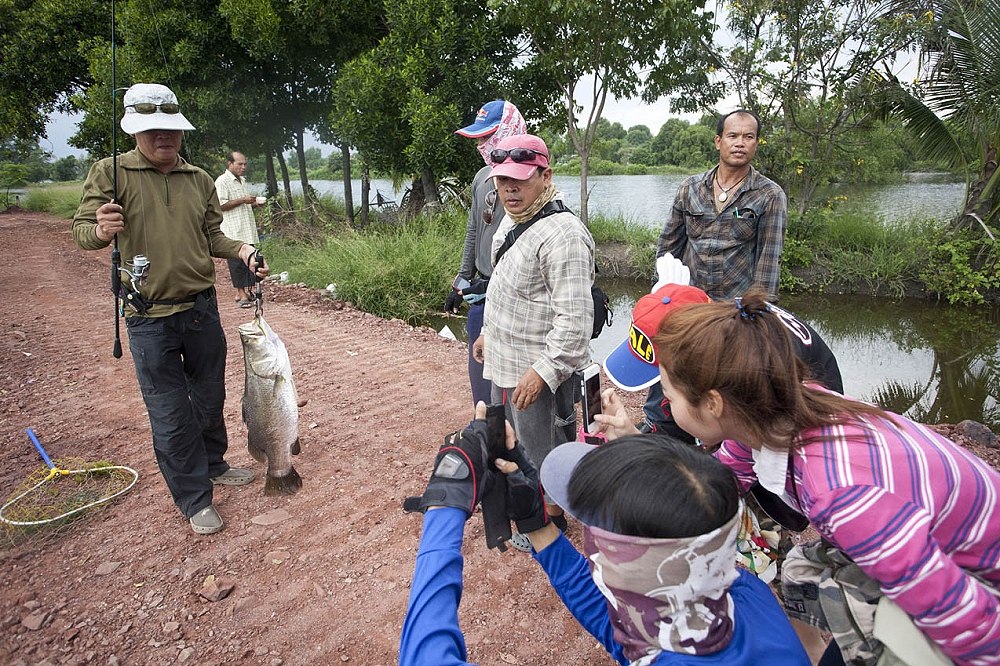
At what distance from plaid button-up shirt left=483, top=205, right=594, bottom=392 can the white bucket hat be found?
5.53ft

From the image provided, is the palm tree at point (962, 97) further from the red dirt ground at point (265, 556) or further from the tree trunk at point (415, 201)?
the tree trunk at point (415, 201)

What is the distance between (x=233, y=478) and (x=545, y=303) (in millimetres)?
2199

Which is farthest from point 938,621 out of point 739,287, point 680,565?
point 739,287

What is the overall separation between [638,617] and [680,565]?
0.18 meters

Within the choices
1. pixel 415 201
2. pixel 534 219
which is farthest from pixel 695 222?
pixel 415 201

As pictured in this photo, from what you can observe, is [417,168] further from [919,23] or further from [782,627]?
[782,627]

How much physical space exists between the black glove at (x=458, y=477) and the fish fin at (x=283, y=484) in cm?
211

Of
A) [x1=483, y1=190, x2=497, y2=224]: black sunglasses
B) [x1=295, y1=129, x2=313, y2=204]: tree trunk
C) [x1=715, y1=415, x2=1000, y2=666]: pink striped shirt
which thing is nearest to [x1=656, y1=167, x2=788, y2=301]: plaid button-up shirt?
[x1=483, y1=190, x2=497, y2=224]: black sunglasses

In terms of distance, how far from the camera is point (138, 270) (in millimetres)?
2785

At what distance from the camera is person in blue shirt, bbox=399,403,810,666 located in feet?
3.71

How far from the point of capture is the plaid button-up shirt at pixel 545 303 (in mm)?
2365

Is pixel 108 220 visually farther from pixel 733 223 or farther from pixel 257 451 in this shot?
pixel 733 223

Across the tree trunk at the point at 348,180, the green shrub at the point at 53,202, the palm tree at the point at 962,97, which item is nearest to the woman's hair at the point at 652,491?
the palm tree at the point at 962,97

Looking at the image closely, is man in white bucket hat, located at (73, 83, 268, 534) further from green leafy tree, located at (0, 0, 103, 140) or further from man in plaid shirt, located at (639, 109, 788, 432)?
green leafy tree, located at (0, 0, 103, 140)
